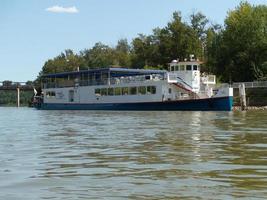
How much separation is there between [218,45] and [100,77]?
25099mm

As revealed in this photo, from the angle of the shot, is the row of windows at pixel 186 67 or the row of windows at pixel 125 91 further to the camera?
the row of windows at pixel 125 91

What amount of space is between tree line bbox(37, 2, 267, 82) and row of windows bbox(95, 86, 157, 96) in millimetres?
19900

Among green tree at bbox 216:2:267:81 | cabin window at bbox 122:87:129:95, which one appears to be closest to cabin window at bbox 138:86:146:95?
cabin window at bbox 122:87:129:95

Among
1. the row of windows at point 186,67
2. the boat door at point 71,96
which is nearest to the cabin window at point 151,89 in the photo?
the row of windows at point 186,67

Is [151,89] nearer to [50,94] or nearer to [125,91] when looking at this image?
[125,91]

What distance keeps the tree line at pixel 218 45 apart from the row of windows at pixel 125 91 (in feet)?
65.3

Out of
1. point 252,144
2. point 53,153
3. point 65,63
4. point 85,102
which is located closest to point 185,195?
point 53,153

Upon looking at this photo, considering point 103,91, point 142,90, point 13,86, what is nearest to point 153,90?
point 142,90

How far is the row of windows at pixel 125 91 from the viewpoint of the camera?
56938 mm

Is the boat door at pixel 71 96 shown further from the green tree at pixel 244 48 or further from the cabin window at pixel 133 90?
the green tree at pixel 244 48

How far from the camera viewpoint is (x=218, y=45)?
83375 millimetres

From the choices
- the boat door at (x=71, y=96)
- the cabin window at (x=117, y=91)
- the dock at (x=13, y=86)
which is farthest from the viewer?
the dock at (x=13, y=86)

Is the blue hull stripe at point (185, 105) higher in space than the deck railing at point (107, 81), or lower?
lower

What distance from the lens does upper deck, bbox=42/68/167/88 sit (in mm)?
61062
